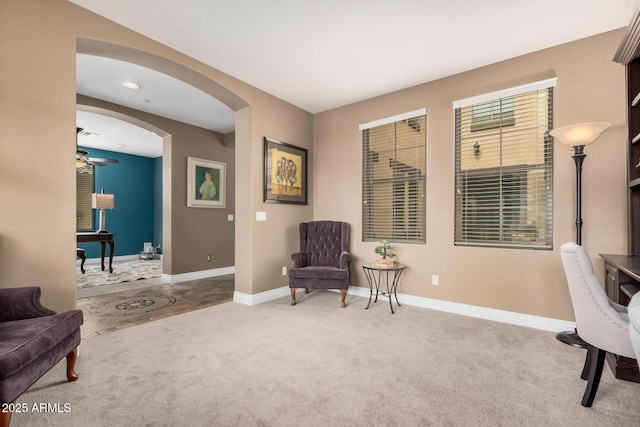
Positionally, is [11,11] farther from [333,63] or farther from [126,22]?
[333,63]

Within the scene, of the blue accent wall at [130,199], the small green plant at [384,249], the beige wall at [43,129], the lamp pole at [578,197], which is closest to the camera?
the beige wall at [43,129]

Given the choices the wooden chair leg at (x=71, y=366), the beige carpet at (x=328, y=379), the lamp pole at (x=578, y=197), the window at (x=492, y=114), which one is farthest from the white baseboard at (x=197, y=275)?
the lamp pole at (x=578, y=197)

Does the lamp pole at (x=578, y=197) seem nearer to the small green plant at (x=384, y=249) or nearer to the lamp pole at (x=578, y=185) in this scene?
the lamp pole at (x=578, y=185)

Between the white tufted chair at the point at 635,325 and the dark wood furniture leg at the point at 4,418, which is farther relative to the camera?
the dark wood furniture leg at the point at 4,418

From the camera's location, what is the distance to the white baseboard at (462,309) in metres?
2.94

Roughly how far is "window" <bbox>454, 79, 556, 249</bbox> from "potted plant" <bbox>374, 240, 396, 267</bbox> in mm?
823

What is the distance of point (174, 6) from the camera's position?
2.46m

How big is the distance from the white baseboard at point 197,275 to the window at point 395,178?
3.08 meters

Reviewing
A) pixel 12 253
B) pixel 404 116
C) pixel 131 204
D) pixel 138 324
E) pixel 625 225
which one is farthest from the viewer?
pixel 131 204

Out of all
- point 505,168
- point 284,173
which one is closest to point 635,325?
point 505,168

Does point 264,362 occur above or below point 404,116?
below

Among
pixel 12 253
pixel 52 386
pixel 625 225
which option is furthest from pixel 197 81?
pixel 625 225

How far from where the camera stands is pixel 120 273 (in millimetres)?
6062

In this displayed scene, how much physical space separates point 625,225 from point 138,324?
471 centimetres
